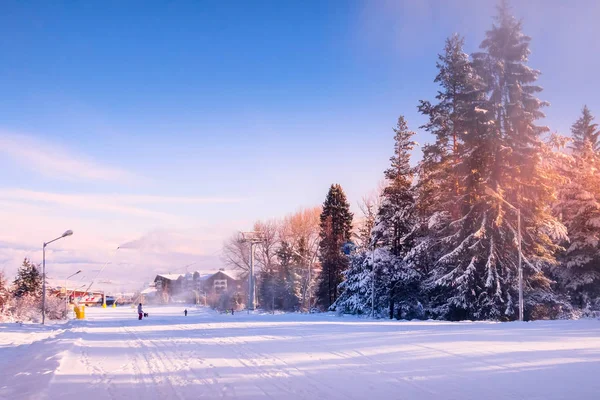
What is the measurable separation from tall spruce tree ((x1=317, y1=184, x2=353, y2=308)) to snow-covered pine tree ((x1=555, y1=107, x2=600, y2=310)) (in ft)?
71.0

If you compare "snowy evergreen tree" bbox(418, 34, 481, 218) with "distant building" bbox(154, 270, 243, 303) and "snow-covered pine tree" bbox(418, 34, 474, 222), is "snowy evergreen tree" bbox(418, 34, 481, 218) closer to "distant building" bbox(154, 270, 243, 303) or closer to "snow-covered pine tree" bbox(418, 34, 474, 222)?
"snow-covered pine tree" bbox(418, 34, 474, 222)

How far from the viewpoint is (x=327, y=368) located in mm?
11188

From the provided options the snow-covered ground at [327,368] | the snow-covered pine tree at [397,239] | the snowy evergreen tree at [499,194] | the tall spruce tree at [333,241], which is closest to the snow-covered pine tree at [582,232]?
the snowy evergreen tree at [499,194]

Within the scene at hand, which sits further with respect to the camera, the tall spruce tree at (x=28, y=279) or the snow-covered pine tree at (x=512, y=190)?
the tall spruce tree at (x=28, y=279)

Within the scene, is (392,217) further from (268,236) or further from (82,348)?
(268,236)

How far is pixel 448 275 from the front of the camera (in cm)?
3016

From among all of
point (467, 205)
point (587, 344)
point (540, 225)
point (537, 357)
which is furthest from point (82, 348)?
point (540, 225)

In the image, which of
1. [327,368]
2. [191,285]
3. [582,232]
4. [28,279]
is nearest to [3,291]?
[28,279]

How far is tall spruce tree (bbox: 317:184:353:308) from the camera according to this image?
51.4 metres

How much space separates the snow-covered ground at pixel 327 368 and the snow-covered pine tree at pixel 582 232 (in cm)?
1867

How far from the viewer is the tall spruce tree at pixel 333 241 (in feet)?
169

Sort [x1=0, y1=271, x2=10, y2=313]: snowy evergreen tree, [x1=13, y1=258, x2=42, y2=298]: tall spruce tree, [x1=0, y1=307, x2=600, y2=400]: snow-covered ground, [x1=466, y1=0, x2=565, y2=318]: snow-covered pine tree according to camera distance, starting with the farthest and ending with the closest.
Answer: [x1=13, y1=258, x2=42, y2=298]: tall spruce tree < [x1=0, y1=271, x2=10, y2=313]: snowy evergreen tree < [x1=466, y1=0, x2=565, y2=318]: snow-covered pine tree < [x1=0, y1=307, x2=600, y2=400]: snow-covered ground

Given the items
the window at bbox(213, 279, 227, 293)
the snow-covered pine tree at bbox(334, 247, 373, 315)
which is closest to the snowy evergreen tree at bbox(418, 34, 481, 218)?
the snow-covered pine tree at bbox(334, 247, 373, 315)

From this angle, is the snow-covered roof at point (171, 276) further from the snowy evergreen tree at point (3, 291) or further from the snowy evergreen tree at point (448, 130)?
the snowy evergreen tree at point (448, 130)
